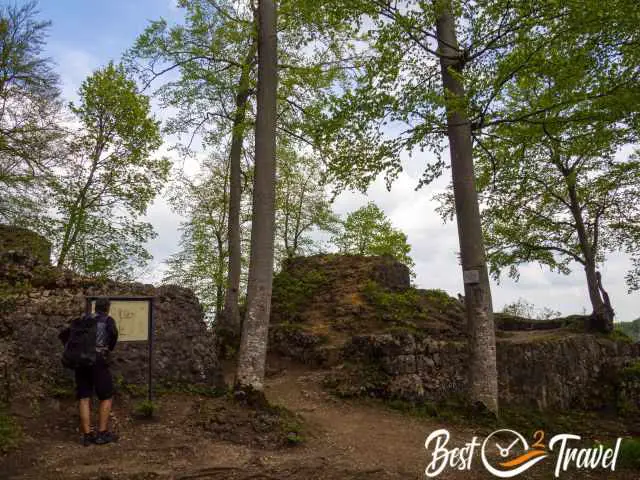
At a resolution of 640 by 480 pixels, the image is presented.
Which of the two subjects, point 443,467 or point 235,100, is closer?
point 443,467

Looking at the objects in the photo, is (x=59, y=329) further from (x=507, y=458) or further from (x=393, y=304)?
(x=393, y=304)

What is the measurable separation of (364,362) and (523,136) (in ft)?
20.0

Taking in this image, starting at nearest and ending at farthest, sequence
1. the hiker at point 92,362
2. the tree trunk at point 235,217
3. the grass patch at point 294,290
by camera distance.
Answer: the hiker at point 92,362, the tree trunk at point 235,217, the grass patch at point 294,290

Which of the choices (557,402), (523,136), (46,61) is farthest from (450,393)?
(46,61)

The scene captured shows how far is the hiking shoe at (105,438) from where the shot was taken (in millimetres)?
5457

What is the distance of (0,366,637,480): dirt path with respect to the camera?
15.6ft

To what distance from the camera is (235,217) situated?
15.2 m

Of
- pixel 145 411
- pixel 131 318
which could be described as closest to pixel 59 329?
pixel 131 318

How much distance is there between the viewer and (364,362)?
10.8 metres

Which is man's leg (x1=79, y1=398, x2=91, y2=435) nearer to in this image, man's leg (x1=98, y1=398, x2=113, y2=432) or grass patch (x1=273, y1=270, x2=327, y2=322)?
man's leg (x1=98, y1=398, x2=113, y2=432)

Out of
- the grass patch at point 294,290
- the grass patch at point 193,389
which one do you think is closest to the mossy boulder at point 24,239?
the grass patch at point 294,290

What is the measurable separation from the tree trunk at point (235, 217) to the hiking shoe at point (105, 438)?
8.99 meters

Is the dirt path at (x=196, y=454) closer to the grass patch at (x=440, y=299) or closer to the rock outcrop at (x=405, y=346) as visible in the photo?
the rock outcrop at (x=405, y=346)

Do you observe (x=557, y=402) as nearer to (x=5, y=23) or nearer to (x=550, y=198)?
(x=550, y=198)
